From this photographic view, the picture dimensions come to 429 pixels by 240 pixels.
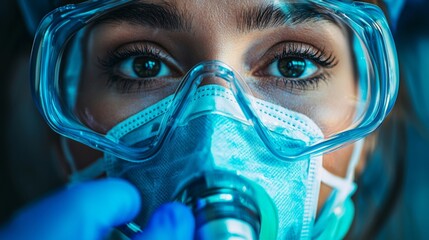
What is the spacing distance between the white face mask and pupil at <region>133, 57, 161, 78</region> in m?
0.08

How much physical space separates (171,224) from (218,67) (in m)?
0.29

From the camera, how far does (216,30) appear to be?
3.46 ft

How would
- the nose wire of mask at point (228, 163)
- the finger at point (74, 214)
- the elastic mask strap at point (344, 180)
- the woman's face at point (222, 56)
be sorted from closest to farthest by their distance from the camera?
the finger at point (74, 214), the nose wire of mask at point (228, 163), the woman's face at point (222, 56), the elastic mask strap at point (344, 180)

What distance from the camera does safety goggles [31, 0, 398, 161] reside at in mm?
1041

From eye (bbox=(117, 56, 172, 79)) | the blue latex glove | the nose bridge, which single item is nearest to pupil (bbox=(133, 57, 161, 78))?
eye (bbox=(117, 56, 172, 79))

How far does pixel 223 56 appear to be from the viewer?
1052mm

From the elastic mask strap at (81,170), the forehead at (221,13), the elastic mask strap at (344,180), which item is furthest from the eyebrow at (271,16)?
the elastic mask strap at (81,170)

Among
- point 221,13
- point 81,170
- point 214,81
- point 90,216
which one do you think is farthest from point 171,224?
point 81,170

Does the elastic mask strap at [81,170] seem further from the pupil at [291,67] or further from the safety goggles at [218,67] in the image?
the pupil at [291,67]

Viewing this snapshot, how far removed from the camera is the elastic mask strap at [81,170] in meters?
1.22

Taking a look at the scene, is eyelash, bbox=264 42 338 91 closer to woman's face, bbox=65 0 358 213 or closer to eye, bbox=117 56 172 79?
woman's face, bbox=65 0 358 213

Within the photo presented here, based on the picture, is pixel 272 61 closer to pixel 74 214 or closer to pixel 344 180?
pixel 344 180

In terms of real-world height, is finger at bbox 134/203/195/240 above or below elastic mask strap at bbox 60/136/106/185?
above

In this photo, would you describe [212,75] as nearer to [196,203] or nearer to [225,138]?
[225,138]
